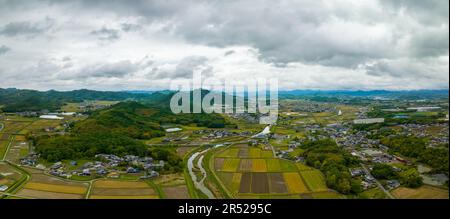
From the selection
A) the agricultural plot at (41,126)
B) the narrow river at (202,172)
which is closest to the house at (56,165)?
the narrow river at (202,172)

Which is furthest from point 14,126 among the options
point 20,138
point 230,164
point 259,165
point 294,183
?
point 294,183

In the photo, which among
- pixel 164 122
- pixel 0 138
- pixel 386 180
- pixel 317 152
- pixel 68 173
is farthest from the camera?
pixel 164 122

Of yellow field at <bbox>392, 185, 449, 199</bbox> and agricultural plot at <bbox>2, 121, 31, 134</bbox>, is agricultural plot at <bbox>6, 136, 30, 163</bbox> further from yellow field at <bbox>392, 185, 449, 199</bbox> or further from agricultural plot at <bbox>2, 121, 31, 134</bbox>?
yellow field at <bbox>392, 185, 449, 199</bbox>

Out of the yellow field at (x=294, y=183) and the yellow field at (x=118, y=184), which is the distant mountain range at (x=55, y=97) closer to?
the yellow field at (x=294, y=183)

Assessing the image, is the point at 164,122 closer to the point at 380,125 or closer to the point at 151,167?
the point at 151,167

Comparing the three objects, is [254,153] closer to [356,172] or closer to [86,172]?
[356,172]

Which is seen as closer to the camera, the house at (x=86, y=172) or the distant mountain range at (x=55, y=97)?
the house at (x=86, y=172)
